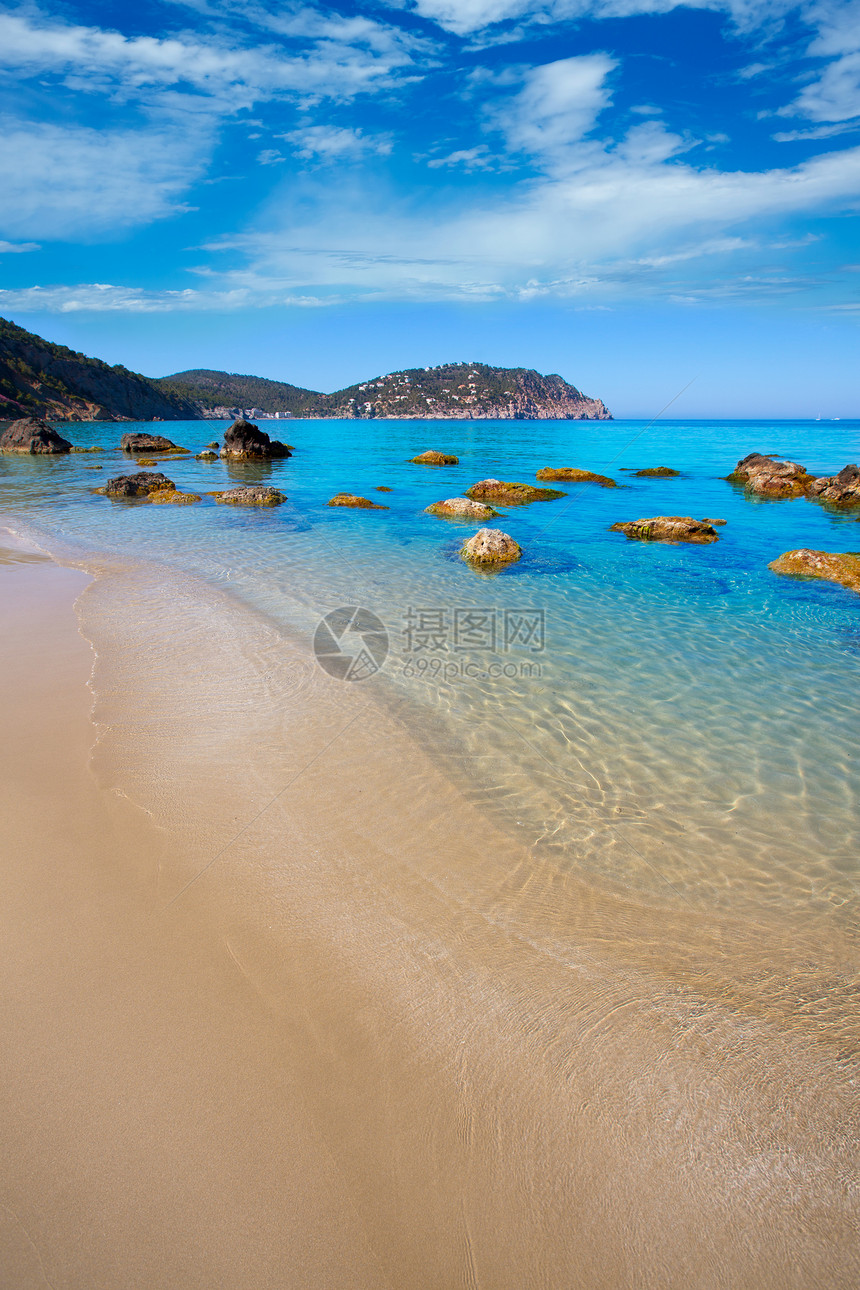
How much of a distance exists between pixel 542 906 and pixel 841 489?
29557mm

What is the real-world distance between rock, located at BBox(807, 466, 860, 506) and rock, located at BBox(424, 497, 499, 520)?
17044 mm

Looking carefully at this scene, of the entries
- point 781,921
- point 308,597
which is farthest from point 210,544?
point 781,921

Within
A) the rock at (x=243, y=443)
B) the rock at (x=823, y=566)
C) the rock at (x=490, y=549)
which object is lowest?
the rock at (x=823, y=566)

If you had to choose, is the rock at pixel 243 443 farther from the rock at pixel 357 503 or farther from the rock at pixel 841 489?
the rock at pixel 841 489

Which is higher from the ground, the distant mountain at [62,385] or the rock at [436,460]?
the distant mountain at [62,385]

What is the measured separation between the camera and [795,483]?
28.6 meters

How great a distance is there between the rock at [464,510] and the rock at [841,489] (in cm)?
1704

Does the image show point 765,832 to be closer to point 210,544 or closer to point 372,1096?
point 372,1096

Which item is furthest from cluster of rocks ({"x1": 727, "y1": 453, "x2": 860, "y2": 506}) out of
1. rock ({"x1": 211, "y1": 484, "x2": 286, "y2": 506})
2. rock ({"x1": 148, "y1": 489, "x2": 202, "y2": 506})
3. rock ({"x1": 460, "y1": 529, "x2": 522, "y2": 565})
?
rock ({"x1": 148, "y1": 489, "x2": 202, "y2": 506})

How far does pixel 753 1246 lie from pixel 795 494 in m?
32.4

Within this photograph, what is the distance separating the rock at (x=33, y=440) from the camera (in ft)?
145

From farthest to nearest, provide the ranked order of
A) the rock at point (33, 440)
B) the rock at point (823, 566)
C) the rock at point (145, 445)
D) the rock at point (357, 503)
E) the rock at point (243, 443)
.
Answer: the rock at point (145, 445) < the rock at point (33, 440) < the rock at point (243, 443) < the rock at point (357, 503) < the rock at point (823, 566)

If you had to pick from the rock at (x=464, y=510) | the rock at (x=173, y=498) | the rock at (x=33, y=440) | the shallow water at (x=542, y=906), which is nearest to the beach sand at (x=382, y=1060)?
the shallow water at (x=542, y=906)

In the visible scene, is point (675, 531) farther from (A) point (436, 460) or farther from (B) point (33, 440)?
(B) point (33, 440)
